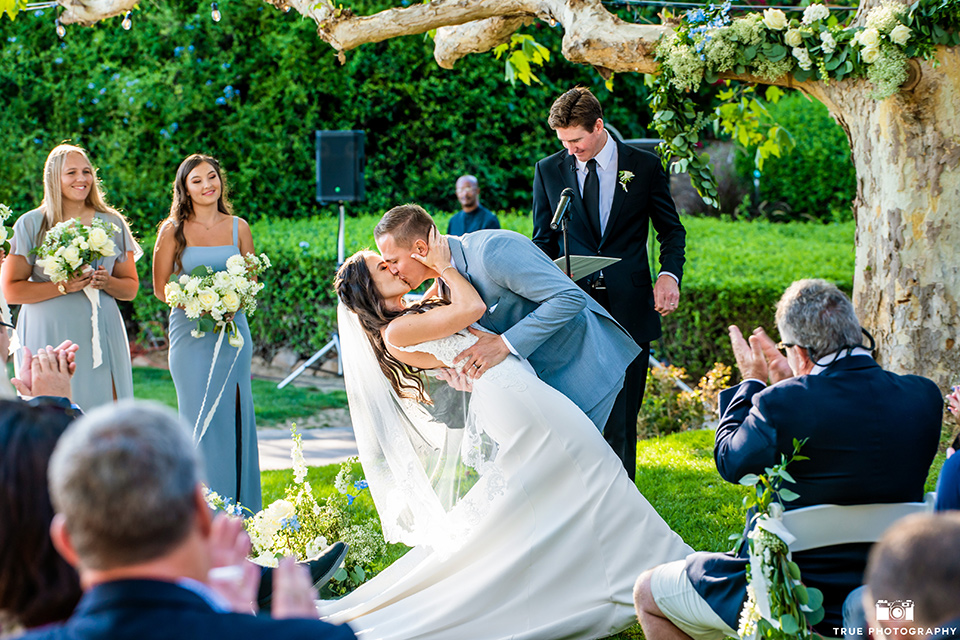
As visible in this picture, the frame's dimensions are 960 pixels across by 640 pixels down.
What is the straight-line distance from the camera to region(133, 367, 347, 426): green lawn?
8.70 m

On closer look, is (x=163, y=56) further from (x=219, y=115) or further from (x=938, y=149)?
(x=938, y=149)

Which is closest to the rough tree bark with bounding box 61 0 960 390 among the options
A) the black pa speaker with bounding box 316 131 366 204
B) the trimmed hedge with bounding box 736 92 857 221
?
the black pa speaker with bounding box 316 131 366 204

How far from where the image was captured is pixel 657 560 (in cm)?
355

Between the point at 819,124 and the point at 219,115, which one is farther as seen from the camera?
the point at 819,124

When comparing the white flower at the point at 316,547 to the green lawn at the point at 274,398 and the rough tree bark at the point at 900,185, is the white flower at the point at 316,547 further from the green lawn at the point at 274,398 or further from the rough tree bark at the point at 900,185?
the green lawn at the point at 274,398

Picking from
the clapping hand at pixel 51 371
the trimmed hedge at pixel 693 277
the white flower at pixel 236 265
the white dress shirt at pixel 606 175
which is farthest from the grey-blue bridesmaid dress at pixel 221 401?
the trimmed hedge at pixel 693 277

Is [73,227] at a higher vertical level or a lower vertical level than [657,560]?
higher

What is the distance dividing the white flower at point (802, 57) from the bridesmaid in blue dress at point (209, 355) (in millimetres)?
3198

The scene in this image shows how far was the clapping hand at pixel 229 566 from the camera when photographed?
154 cm

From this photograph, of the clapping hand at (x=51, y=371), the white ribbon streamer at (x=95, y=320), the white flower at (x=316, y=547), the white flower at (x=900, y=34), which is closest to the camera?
the clapping hand at (x=51, y=371)

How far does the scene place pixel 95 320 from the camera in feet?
16.7

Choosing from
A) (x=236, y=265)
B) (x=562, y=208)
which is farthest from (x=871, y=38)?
(x=236, y=265)

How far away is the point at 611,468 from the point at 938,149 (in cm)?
285

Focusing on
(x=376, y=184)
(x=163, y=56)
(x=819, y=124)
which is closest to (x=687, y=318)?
(x=376, y=184)
